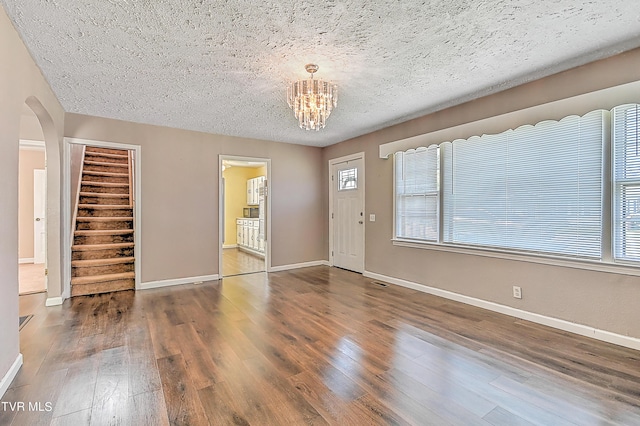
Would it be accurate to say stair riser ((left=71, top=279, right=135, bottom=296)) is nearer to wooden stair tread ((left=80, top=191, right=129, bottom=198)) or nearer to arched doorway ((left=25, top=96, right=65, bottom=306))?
arched doorway ((left=25, top=96, right=65, bottom=306))

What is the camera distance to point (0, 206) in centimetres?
190

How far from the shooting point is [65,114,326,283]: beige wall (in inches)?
174

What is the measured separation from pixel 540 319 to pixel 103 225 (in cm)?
609

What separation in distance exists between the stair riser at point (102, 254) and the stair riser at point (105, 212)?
2.34 feet

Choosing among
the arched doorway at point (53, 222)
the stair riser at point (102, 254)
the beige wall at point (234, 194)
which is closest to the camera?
the arched doorway at point (53, 222)

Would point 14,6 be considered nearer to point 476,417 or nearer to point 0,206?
point 0,206

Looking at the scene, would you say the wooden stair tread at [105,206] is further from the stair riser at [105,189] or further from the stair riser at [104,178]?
the stair riser at [104,178]

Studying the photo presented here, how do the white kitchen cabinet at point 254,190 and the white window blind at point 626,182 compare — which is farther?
the white kitchen cabinet at point 254,190

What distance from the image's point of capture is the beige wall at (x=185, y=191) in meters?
4.42

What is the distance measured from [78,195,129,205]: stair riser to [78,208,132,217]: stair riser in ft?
0.72

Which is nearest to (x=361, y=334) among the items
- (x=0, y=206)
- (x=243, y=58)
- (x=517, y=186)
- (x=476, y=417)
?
(x=476, y=417)

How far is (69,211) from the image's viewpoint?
3.96 meters

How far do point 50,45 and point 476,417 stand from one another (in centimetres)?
392

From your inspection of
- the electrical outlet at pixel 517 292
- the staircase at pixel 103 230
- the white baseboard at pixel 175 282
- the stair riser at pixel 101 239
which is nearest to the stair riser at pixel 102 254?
the staircase at pixel 103 230
